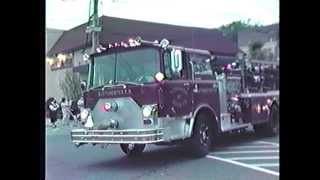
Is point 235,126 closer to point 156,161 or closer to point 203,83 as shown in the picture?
point 203,83

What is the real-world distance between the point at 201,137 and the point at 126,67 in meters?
0.50

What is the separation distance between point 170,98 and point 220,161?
1.24ft

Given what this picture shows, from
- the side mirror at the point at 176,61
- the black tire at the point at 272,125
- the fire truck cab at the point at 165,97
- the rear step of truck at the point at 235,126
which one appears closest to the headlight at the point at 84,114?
the fire truck cab at the point at 165,97

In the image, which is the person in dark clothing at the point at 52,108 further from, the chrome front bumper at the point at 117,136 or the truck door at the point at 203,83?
the truck door at the point at 203,83

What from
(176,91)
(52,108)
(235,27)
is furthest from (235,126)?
(52,108)

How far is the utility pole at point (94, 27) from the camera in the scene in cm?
252

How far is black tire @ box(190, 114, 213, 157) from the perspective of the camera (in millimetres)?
2521

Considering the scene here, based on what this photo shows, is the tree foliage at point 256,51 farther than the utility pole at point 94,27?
No

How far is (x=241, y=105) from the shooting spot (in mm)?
2604

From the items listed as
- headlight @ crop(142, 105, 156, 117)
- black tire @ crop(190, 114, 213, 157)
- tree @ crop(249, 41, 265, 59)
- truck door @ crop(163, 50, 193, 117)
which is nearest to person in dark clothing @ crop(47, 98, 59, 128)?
headlight @ crop(142, 105, 156, 117)

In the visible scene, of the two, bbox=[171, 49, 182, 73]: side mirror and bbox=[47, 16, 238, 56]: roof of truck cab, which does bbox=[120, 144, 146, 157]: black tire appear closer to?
bbox=[171, 49, 182, 73]: side mirror

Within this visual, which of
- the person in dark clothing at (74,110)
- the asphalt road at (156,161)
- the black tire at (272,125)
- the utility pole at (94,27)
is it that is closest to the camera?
the black tire at (272,125)
